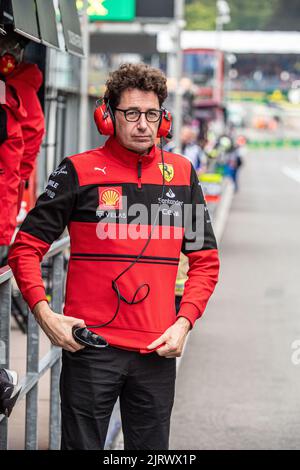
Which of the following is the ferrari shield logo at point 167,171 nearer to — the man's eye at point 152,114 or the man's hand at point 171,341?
the man's eye at point 152,114

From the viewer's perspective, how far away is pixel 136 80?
4.42m

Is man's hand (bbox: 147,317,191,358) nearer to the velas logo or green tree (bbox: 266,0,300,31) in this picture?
the velas logo

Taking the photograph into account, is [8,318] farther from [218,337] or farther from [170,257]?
[218,337]

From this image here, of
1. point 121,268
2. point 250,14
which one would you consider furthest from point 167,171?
point 250,14

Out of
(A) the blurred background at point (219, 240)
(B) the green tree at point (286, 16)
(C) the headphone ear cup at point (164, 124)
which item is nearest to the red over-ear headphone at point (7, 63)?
(A) the blurred background at point (219, 240)

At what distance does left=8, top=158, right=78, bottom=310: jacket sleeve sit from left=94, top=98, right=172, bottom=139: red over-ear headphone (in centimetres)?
18

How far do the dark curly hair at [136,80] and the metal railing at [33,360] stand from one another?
33.8 inches

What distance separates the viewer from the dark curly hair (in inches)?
174

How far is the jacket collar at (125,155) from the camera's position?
4.45m

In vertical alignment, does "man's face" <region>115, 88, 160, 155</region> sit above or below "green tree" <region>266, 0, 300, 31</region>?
below

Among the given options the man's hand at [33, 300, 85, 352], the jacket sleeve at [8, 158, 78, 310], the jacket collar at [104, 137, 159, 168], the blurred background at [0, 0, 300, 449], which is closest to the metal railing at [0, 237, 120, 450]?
the blurred background at [0, 0, 300, 449]

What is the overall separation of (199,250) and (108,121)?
595 millimetres

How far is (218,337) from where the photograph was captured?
11.1 metres
